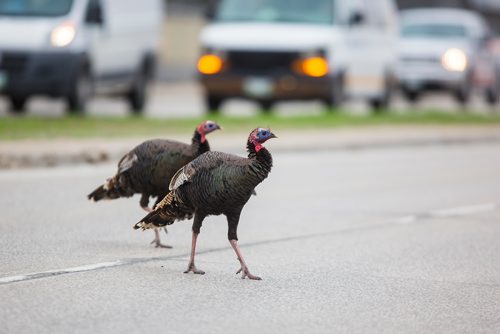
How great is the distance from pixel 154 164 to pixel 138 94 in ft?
46.8

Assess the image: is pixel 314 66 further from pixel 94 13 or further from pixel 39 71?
pixel 39 71

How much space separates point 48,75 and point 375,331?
13.4 meters

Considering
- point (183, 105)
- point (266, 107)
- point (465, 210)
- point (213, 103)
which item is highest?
point (465, 210)

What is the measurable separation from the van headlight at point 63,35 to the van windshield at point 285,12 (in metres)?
3.96

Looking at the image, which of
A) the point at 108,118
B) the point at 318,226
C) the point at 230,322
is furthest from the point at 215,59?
the point at 230,322

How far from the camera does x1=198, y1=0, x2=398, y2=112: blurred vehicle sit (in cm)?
2162

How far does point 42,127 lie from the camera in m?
18.1

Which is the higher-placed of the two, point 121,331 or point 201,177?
point 201,177

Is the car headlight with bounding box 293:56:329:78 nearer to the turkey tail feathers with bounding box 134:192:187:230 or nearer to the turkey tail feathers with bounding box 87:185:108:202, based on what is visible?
the turkey tail feathers with bounding box 87:185:108:202

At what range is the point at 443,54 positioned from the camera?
96.0 feet

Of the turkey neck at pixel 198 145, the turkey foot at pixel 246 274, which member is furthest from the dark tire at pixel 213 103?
the turkey foot at pixel 246 274

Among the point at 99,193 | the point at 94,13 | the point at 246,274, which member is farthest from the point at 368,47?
the point at 246,274

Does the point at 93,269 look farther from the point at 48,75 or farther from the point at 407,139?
the point at 407,139

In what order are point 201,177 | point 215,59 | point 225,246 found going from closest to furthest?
point 201,177, point 225,246, point 215,59
